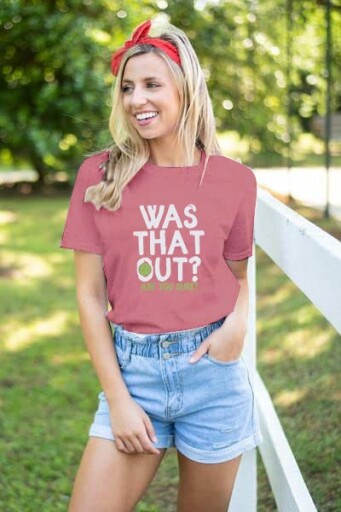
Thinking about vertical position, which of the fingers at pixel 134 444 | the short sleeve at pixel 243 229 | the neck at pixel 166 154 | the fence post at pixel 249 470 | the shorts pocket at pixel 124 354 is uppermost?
the neck at pixel 166 154

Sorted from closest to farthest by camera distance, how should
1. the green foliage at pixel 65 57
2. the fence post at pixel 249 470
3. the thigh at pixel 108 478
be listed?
the thigh at pixel 108 478 → the fence post at pixel 249 470 → the green foliage at pixel 65 57

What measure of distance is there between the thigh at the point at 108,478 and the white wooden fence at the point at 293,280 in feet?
1.48

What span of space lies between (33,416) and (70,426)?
29 cm

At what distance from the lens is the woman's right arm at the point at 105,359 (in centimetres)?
206

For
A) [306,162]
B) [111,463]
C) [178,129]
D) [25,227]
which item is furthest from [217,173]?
[306,162]

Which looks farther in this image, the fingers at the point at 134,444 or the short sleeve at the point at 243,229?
the short sleeve at the point at 243,229

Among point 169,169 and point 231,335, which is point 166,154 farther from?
point 231,335

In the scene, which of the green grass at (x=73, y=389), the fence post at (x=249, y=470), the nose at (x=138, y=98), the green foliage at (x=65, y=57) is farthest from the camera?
the green foliage at (x=65, y=57)

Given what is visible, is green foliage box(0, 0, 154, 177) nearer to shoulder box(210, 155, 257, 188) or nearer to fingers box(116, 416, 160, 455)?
shoulder box(210, 155, 257, 188)

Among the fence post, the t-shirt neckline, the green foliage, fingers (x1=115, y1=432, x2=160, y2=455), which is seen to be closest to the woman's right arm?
fingers (x1=115, y1=432, x2=160, y2=455)

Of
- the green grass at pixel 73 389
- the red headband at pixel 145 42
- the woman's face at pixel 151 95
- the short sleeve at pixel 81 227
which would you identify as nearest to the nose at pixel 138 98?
the woman's face at pixel 151 95

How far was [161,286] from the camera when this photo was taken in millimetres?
2094

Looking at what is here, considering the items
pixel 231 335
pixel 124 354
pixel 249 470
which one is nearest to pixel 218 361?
pixel 231 335

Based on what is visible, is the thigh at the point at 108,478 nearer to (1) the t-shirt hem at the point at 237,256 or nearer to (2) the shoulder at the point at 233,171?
(1) the t-shirt hem at the point at 237,256
